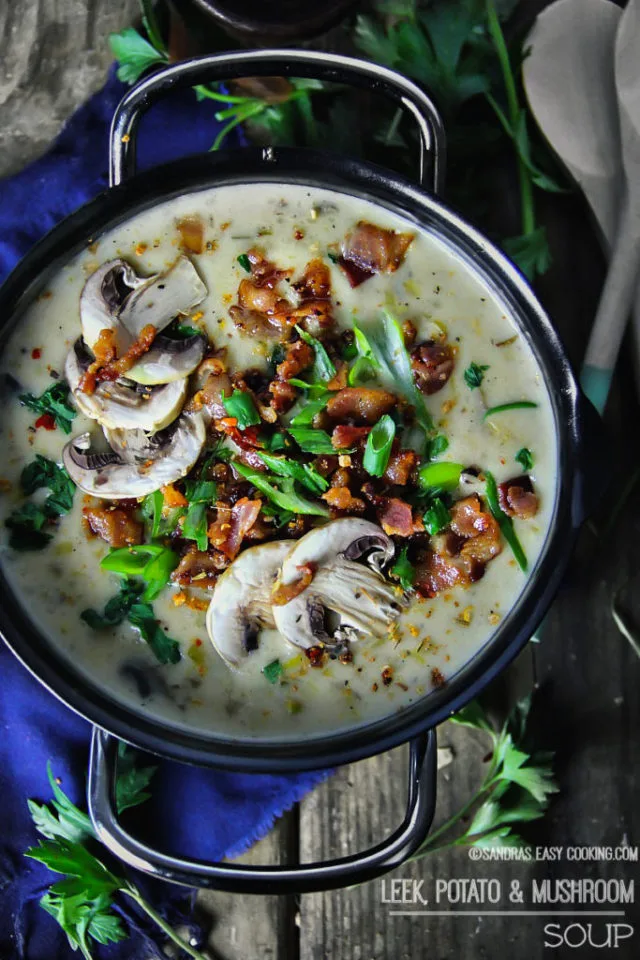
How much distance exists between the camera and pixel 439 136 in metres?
2.21

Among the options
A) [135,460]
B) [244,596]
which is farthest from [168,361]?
[244,596]

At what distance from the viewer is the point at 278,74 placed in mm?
2182

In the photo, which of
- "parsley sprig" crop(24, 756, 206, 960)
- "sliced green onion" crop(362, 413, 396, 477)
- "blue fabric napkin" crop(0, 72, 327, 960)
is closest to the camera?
"sliced green onion" crop(362, 413, 396, 477)

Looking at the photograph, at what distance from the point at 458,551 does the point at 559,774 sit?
2.92 ft

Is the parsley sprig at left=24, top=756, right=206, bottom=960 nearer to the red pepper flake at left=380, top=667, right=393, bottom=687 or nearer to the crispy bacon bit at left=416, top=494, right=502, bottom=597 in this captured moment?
the red pepper flake at left=380, top=667, right=393, bottom=687

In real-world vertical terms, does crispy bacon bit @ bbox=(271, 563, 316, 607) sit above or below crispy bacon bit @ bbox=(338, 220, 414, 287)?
below

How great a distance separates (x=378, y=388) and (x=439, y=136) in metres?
0.67

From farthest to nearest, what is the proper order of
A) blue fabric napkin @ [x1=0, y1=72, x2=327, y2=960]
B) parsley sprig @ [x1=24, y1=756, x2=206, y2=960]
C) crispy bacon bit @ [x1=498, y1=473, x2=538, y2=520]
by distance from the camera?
blue fabric napkin @ [x1=0, y1=72, x2=327, y2=960] < parsley sprig @ [x1=24, y1=756, x2=206, y2=960] < crispy bacon bit @ [x1=498, y1=473, x2=538, y2=520]

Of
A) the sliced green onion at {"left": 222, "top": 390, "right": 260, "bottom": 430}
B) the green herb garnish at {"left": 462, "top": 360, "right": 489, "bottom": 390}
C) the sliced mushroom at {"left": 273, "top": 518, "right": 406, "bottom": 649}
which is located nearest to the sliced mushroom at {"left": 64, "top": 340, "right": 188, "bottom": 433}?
the sliced green onion at {"left": 222, "top": 390, "right": 260, "bottom": 430}

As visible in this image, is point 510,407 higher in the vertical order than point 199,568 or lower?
higher

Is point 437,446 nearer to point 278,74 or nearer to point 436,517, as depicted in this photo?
point 436,517

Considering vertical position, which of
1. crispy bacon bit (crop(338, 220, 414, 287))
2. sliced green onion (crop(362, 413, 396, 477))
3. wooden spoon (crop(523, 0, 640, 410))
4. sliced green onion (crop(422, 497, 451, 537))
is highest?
wooden spoon (crop(523, 0, 640, 410))

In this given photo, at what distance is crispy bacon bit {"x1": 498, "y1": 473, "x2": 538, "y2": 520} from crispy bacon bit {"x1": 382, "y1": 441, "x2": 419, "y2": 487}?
0.81 ft

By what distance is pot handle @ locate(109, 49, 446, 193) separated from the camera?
2135 millimetres
